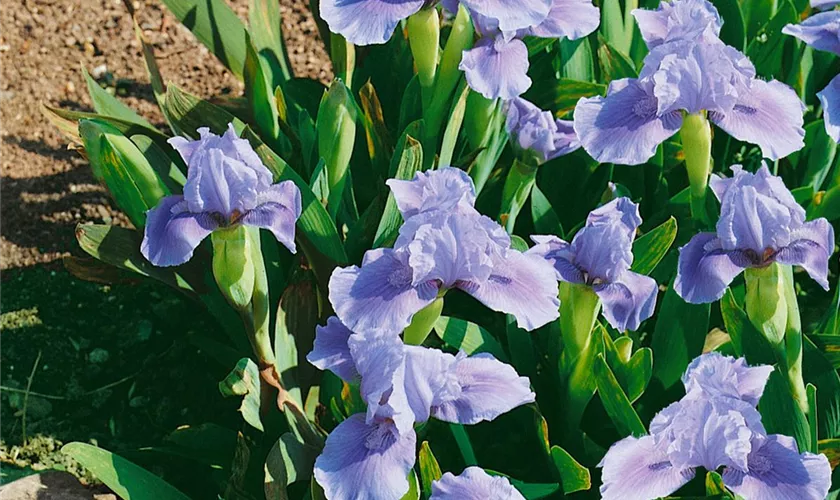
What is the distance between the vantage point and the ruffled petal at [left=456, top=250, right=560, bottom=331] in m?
1.26

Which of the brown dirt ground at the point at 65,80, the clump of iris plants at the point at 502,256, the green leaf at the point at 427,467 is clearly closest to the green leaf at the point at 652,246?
the clump of iris plants at the point at 502,256

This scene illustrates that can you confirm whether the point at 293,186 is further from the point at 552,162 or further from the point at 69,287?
the point at 69,287

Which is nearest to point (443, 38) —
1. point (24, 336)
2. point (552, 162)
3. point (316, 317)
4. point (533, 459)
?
point (552, 162)

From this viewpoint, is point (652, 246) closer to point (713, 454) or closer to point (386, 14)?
point (713, 454)

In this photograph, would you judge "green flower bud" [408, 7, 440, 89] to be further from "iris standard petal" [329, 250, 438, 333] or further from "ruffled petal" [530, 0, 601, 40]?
"iris standard petal" [329, 250, 438, 333]

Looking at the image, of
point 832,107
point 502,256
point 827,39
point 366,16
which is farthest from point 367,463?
point 827,39

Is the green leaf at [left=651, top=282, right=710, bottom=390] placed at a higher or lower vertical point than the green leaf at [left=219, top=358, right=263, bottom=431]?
lower

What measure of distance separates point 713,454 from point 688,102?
53cm

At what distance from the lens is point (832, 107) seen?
1537 mm

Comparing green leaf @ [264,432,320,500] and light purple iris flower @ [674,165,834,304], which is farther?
green leaf @ [264,432,320,500]

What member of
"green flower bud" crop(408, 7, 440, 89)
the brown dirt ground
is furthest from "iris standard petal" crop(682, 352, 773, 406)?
the brown dirt ground

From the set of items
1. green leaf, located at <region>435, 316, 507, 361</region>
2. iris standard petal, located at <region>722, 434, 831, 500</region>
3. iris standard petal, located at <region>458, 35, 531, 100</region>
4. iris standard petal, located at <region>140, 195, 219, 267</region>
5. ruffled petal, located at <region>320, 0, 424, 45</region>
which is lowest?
green leaf, located at <region>435, 316, 507, 361</region>

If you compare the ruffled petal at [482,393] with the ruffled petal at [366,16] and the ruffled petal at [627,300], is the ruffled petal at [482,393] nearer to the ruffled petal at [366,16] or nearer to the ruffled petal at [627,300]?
the ruffled petal at [627,300]

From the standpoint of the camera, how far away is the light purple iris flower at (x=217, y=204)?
1.30 metres
